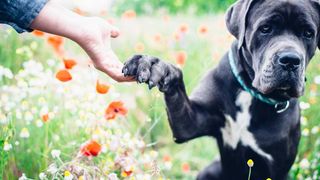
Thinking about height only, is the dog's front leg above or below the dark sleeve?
below

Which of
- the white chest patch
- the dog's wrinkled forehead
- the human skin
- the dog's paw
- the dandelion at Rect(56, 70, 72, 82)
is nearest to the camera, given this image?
the human skin

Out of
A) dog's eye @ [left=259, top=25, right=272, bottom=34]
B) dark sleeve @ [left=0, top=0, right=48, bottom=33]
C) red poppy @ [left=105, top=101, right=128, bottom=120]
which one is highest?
dark sleeve @ [left=0, top=0, right=48, bottom=33]

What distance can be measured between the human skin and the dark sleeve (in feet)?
0.10

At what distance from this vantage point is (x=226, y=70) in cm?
330

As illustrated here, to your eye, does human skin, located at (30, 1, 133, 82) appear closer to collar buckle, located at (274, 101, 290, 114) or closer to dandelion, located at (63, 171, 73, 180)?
dandelion, located at (63, 171, 73, 180)

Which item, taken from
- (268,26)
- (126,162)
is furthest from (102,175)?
(268,26)

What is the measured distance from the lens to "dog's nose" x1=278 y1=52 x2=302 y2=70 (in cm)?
287

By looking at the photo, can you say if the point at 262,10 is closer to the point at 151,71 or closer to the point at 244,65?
the point at 244,65

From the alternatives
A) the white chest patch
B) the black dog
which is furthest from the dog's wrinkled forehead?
the white chest patch

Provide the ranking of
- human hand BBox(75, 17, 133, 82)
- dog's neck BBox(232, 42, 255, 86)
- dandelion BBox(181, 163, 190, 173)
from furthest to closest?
1. dandelion BBox(181, 163, 190, 173)
2. dog's neck BBox(232, 42, 255, 86)
3. human hand BBox(75, 17, 133, 82)

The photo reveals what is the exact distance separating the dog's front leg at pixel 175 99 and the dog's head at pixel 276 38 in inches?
15.0

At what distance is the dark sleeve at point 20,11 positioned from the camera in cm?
232

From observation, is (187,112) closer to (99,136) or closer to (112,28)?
(99,136)

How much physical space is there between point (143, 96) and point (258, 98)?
1.46 m
